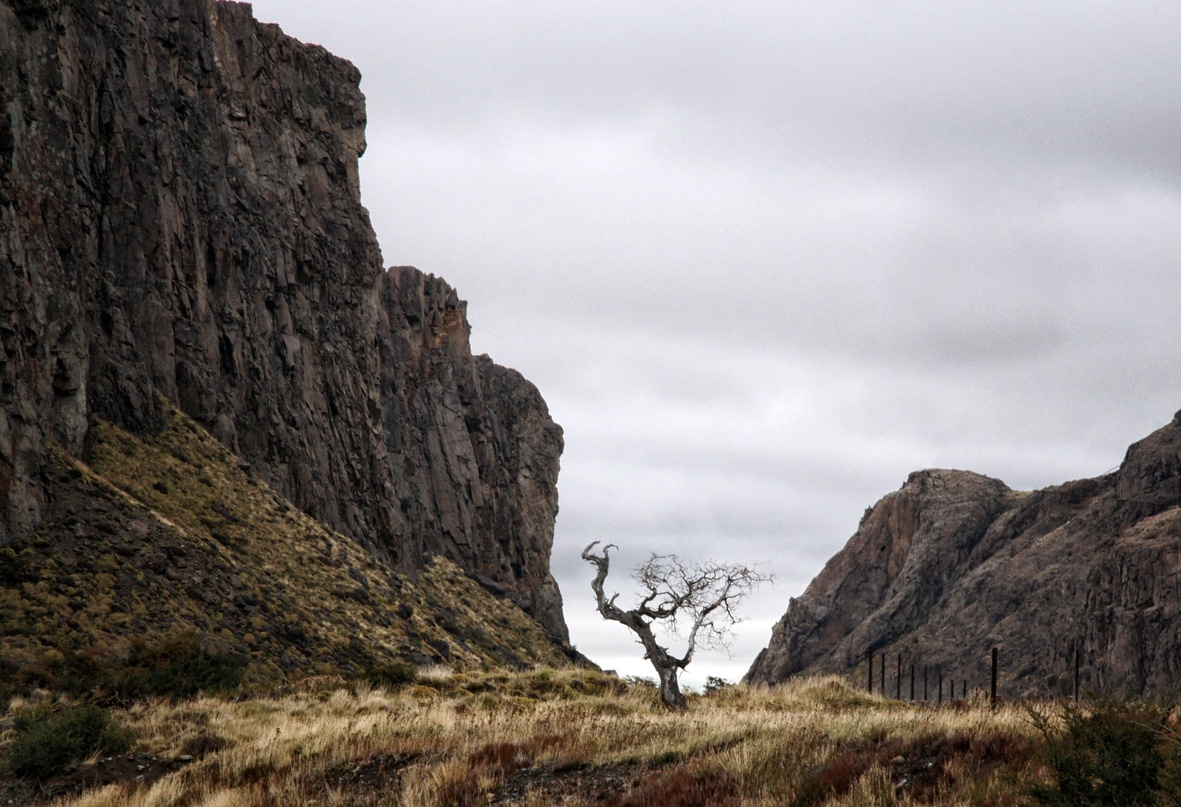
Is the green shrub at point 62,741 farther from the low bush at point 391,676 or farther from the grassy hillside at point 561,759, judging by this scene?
the low bush at point 391,676

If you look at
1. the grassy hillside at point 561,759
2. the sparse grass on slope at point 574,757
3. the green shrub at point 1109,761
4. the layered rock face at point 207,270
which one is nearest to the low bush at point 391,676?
the grassy hillside at point 561,759

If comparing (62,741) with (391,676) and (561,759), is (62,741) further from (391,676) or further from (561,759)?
(391,676)

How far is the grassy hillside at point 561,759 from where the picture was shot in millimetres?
11664

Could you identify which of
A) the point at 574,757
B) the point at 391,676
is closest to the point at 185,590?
the point at 391,676

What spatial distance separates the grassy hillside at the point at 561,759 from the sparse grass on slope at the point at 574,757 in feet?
0.10

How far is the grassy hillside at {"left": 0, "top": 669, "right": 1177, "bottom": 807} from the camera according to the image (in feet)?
38.3

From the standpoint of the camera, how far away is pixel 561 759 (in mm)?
14812

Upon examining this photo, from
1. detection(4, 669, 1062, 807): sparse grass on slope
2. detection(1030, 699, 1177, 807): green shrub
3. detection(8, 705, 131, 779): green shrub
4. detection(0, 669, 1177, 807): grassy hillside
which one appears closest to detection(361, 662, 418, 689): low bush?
detection(0, 669, 1177, 807): grassy hillside

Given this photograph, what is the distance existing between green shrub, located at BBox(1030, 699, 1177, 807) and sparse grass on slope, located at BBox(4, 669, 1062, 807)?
493 mm

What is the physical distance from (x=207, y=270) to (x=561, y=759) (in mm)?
61747

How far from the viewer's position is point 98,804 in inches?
603

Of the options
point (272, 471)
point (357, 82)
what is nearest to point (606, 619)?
point (272, 471)

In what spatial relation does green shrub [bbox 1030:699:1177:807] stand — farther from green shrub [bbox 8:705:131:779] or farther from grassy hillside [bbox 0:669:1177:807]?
green shrub [bbox 8:705:131:779]

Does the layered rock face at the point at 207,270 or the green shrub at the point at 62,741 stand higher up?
the layered rock face at the point at 207,270
